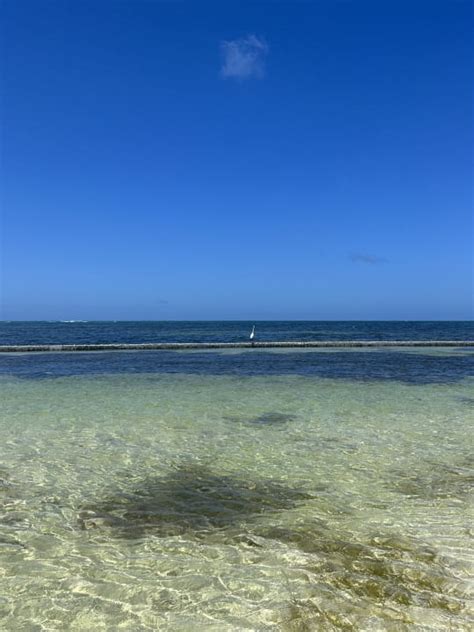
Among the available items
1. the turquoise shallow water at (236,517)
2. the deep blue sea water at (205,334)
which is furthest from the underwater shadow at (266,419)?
the deep blue sea water at (205,334)

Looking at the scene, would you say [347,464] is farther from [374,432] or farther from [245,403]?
[245,403]

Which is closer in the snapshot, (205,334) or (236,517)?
(236,517)

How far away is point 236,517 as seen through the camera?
18.8 ft

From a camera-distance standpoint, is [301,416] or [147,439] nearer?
[147,439]

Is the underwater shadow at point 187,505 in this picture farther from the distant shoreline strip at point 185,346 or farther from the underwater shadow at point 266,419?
the distant shoreline strip at point 185,346

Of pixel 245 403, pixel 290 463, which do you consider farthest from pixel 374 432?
pixel 245 403

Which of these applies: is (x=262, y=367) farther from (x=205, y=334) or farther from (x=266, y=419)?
(x=205, y=334)

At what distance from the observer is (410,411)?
12344 millimetres

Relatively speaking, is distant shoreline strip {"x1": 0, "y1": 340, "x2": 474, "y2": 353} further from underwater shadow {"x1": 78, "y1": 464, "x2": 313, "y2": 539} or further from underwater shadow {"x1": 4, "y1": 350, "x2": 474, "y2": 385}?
underwater shadow {"x1": 78, "y1": 464, "x2": 313, "y2": 539}

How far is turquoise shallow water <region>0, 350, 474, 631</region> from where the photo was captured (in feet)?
12.7

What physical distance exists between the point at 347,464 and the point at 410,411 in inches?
211

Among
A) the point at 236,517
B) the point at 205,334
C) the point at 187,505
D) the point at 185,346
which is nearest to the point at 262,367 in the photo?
the point at 185,346

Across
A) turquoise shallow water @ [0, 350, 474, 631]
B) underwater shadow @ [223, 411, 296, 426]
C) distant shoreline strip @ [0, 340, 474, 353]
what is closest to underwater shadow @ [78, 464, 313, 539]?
turquoise shallow water @ [0, 350, 474, 631]

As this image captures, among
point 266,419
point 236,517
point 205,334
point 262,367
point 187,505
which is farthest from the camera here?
point 205,334
